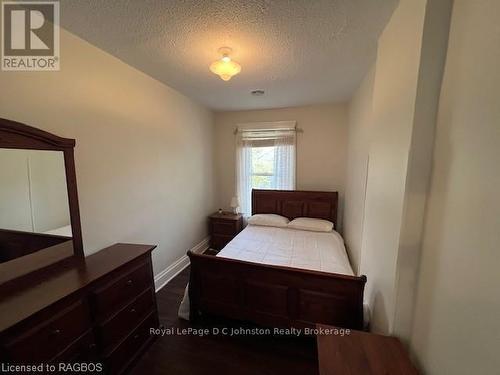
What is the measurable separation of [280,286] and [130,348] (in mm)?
1235

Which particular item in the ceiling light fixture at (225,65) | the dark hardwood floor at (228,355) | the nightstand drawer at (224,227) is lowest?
the dark hardwood floor at (228,355)

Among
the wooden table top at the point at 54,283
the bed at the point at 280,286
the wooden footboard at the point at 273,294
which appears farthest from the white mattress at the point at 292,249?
the wooden table top at the point at 54,283

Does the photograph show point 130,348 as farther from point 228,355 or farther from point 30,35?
point 30,35

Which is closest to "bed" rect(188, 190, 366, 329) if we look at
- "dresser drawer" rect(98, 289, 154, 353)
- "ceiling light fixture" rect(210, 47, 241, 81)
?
"dresser drawer" rect(98, 289, 154, 353)

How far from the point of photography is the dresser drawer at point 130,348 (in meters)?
1.43

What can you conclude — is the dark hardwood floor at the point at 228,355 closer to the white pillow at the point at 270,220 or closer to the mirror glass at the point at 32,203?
the mirror glass at the point at 32,203

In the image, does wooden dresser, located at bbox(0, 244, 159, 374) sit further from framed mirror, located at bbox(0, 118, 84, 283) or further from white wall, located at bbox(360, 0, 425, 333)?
white wall, located at bbox(360, 0, 425, 333)

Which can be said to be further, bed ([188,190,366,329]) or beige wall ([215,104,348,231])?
beige wall ([215,104,348,231])

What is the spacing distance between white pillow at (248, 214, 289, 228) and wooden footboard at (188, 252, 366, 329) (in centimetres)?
146

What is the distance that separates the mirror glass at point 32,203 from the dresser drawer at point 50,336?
0.50 m

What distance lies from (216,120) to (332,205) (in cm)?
252

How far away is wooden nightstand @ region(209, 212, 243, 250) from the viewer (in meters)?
3.46

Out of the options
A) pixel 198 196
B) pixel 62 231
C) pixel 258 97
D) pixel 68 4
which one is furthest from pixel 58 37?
pixel 198 196

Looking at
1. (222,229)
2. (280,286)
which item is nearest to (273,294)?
(280,286)
